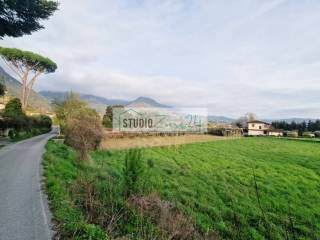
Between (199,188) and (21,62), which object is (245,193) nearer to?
(199,188)

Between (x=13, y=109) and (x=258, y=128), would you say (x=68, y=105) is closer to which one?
(x=13, y=109)

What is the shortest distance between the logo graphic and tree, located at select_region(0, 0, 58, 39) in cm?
2571

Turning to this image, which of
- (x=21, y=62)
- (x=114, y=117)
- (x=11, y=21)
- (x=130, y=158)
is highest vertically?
(x=21, y=62)

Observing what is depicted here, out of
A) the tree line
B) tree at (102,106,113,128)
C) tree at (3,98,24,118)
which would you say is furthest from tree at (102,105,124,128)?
the tree line

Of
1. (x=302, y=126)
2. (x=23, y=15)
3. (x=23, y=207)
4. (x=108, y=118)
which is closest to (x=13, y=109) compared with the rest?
(x=108, y=118)

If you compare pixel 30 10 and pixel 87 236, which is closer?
pixel 87 236

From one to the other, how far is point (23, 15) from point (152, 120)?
3155 cm

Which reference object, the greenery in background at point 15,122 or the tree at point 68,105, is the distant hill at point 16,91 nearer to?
the greenery in background at point 15,122

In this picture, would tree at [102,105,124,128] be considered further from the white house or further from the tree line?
the tree line

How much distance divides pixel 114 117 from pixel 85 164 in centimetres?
3255

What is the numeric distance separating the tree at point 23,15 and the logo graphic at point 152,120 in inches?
1012

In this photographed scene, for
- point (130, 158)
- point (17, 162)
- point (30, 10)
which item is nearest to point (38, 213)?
point (130, 158)

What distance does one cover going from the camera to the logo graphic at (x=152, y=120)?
141 ft

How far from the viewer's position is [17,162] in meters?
12.8
